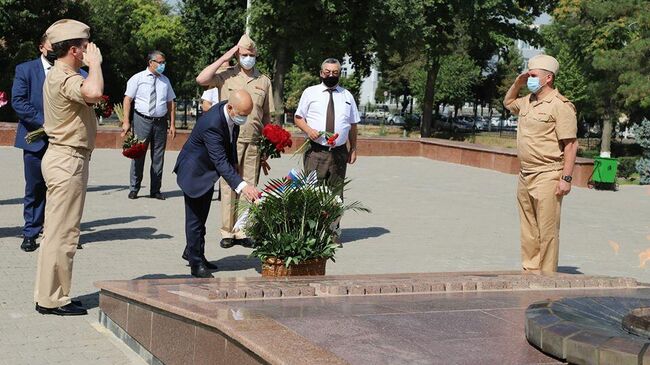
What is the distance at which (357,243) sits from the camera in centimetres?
1106

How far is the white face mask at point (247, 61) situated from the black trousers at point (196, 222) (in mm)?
2256

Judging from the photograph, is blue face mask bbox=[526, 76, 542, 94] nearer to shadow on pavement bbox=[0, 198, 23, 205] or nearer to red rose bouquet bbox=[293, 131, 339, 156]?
red rose bouquet bbox=[293, 131, 339, 156]

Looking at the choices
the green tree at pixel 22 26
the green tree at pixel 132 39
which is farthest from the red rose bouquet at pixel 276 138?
the green tree at pixel 132 39

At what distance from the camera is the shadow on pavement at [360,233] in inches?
450

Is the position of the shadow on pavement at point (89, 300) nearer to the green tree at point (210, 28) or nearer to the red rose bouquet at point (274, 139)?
the red rose bouquet at point (274, 139)

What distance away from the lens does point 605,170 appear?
19859mm

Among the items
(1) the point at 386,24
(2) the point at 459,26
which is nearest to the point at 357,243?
(1) the point at 386,24

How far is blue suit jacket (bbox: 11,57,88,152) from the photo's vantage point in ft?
30.7

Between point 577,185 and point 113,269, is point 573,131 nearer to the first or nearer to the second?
point 113,269

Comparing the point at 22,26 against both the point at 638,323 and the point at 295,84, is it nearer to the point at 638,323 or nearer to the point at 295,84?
the point at 295,84

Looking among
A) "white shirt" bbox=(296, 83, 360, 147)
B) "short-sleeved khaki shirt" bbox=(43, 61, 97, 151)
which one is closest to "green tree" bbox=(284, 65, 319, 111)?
"white shirt" bbox=(296, 83, 360, 147)

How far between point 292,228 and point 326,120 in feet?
9.71

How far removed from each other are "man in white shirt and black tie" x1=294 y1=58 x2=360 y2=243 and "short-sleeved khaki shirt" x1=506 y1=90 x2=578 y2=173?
7.45 feet

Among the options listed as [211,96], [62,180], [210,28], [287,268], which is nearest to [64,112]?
[62,180]
